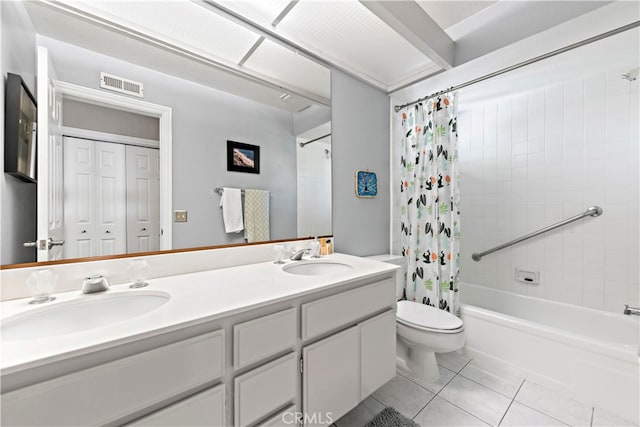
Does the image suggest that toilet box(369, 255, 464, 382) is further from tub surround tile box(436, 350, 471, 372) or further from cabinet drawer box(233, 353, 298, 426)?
cabinet drawer box(233, 353, 298, 426)

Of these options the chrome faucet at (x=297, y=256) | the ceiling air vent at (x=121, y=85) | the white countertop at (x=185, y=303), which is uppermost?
→ the ceiling air vent at (x=121, y=85)

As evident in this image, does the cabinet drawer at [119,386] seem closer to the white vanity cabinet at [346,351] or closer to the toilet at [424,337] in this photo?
the white vanity cabinet at [346,351]

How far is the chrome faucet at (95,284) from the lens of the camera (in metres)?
0.94

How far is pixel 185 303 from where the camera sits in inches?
34.1

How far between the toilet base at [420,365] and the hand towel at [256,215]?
50.1 inches

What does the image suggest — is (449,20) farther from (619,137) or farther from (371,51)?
Answer: (619,137)

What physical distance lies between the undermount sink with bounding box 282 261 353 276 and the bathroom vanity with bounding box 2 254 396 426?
18 cm

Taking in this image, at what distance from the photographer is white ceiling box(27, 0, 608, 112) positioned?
111 cm

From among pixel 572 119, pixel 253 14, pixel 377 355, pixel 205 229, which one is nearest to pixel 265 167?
pixel 205 229

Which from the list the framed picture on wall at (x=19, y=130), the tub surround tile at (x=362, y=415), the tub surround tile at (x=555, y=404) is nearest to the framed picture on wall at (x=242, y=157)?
the framed picture on wall at (x=19, y=130)

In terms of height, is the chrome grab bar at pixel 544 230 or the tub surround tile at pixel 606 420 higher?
the chrome grab bar at pixel 544 230

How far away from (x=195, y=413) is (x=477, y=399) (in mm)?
1585

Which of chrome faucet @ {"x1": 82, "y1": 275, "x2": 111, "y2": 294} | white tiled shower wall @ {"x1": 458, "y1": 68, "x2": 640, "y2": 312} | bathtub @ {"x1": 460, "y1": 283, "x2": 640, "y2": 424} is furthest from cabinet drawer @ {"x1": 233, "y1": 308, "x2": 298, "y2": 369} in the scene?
white tiled shower wall @ {"x1": 458, "y1": 68, "x2": 640, "y2": 312}

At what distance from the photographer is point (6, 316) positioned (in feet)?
2.46
